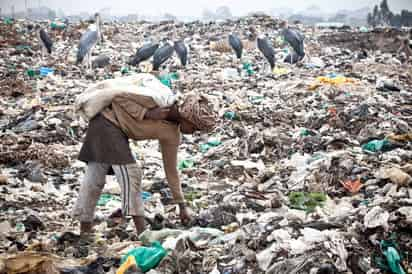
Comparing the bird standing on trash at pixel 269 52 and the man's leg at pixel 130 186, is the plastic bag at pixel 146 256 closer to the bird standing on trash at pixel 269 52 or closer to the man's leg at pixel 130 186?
the man's leg at pixel 130 186

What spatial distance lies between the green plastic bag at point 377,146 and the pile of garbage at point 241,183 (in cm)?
2

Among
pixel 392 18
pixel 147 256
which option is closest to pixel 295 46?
pixel 147 256

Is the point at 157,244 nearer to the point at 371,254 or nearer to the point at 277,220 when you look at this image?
the point at 277,220

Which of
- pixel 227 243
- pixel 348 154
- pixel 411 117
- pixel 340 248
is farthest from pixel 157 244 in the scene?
pixel 411 117

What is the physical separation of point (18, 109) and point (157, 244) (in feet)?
18.9

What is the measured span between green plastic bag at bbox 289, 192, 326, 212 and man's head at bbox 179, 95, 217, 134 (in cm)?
118

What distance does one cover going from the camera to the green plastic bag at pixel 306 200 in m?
3.95

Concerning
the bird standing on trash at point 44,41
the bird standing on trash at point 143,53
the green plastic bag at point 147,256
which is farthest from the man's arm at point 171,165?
the bird standing on trash at point 44,41

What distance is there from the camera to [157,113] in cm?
316

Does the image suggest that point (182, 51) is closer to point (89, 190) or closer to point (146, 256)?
point (89, 190)

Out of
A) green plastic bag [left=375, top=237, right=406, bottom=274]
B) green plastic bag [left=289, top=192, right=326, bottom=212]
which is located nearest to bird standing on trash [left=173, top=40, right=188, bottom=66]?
green plastic bag [left=289, top=192, right=326, bottom=212]

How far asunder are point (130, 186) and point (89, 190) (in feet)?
1.03

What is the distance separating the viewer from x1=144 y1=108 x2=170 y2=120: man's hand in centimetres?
316

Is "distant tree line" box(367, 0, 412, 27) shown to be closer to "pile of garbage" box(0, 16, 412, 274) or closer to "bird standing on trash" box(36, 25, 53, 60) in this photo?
"pile of garbage" box(0, 16, 412, 274)
